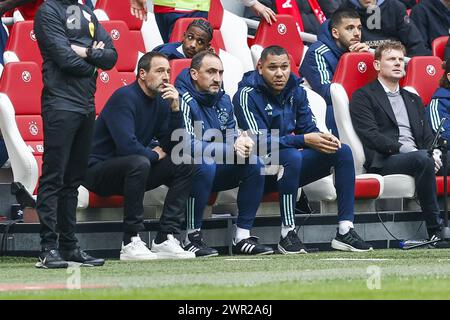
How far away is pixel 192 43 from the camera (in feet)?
40.2

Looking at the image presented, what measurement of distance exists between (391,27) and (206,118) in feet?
11.8

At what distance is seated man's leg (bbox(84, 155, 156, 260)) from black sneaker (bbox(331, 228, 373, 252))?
70.1 inches

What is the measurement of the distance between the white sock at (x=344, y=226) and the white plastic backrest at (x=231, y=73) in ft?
6.86

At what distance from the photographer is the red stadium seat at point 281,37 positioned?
45.1 feet

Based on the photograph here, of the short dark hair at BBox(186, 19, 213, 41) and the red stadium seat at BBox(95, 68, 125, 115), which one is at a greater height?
the short dark hair at BBox(186, 19, 213, 41)

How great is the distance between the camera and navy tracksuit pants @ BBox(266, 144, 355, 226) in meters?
11.1

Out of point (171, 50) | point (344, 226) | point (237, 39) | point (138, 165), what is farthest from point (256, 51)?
point (138, 165)

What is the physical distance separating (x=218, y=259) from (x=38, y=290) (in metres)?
3.09

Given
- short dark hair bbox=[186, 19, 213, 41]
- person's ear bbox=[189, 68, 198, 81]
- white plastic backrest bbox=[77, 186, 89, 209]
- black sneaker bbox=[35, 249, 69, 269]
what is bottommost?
black sneaker bbox=[35, 249, 69, 269]

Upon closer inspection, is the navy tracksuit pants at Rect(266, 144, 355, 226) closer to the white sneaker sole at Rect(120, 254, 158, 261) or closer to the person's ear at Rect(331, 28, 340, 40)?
the white sneaker sole at Rect(120, 254, 158, 261)

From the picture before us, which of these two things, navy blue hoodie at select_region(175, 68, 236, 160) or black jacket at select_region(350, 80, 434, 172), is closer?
navy blue hoodie at select_region(175, 68, 236, 160)

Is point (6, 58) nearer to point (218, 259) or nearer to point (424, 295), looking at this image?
point (218, 259)

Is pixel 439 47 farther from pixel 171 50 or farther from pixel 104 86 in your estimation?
pixel 104 86

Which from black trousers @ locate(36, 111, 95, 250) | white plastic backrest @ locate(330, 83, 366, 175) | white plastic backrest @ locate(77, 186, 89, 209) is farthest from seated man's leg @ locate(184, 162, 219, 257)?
white plastic backrest @ locate(330, 83, 366, 175)
